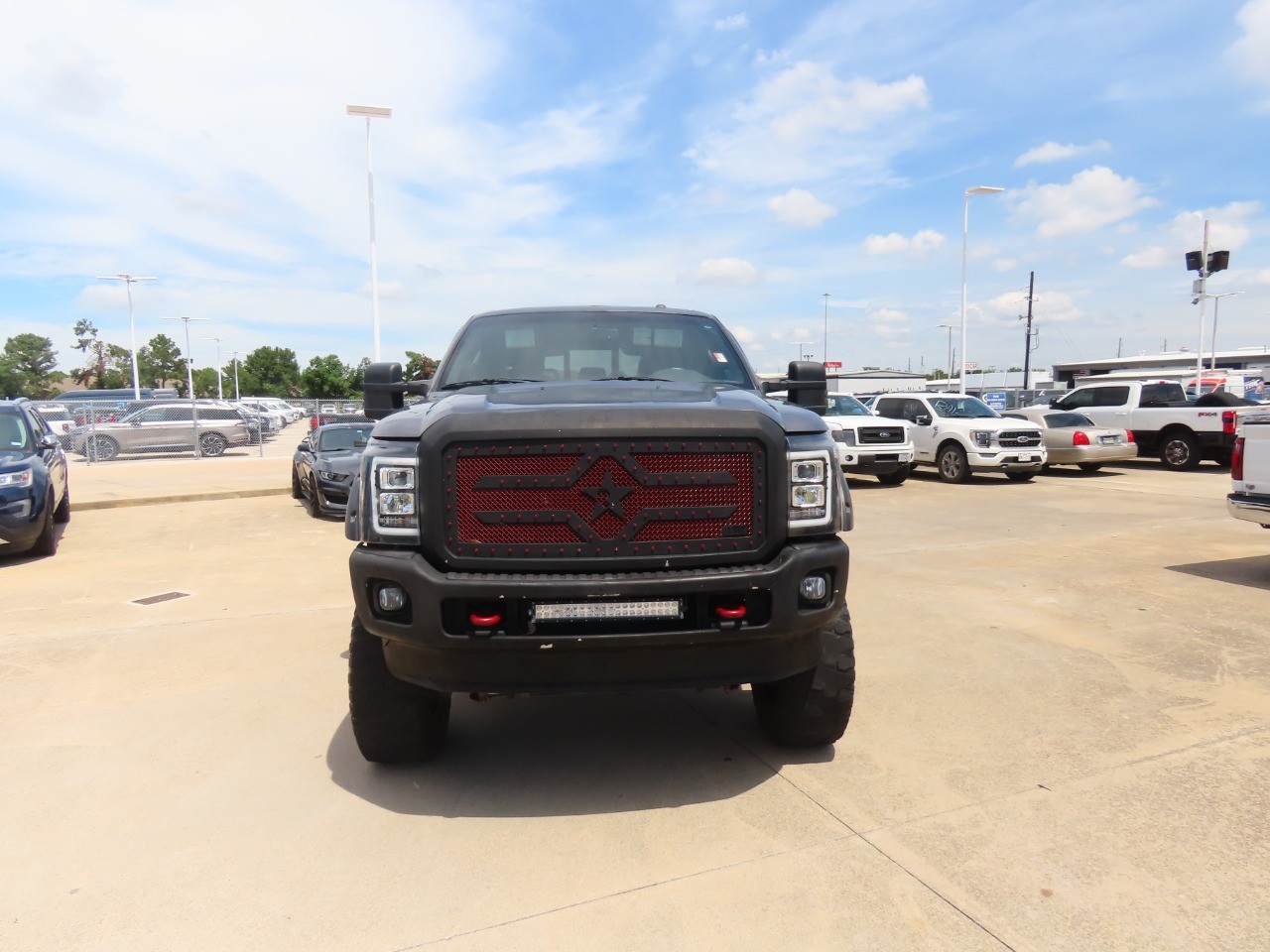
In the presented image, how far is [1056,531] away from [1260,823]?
274 inches

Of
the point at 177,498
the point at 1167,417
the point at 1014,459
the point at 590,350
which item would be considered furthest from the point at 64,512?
the point at 1167,417

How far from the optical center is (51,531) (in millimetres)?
8641

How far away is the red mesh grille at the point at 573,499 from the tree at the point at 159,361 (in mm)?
111300

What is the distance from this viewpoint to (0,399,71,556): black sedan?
7871 mm

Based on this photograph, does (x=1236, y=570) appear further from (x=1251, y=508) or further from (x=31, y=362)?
(x=31, y=362)

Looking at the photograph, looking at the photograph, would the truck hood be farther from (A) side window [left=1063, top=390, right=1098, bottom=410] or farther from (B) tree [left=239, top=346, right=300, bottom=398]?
(B) tree [left=239, top=346, right=300, bottom=398]

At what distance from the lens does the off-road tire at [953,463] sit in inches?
609

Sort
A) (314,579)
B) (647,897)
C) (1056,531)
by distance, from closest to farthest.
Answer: (647,897), (314,579), (1056,531)

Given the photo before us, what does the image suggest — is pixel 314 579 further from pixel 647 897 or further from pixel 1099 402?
pixel 1099 402

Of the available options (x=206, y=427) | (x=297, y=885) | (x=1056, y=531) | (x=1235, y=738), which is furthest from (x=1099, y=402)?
(x=206, y=427)

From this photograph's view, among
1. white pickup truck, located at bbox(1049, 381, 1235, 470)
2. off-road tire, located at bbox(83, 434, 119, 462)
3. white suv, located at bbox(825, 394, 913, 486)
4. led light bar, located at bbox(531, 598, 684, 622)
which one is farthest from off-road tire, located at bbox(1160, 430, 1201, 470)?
off-road tire, located at bbox(83, 434, 119, 462)

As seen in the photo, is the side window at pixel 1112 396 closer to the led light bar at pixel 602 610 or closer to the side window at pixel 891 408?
the side window at pixel 891 408

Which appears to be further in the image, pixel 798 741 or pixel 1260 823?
pixel 798 741

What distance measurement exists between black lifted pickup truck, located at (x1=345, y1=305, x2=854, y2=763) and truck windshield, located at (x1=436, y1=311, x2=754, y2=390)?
3.67ft
